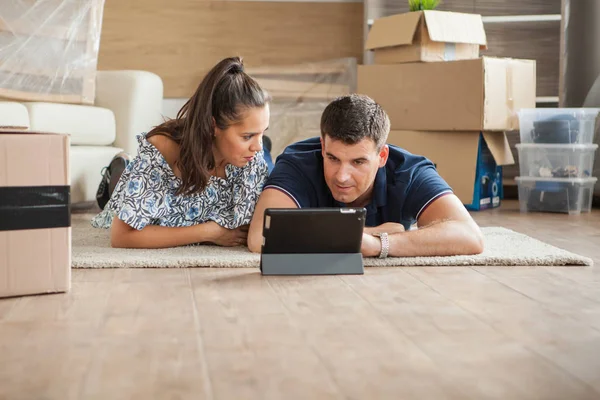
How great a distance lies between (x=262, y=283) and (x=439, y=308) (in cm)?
42

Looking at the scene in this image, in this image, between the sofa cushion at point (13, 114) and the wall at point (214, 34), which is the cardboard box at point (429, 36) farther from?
the sofa cushion at point (13, 114)

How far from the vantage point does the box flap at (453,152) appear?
365 centimetres

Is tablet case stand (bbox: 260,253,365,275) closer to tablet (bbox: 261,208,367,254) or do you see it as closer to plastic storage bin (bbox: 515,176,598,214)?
tablet (bbox: 261,208,367,254)

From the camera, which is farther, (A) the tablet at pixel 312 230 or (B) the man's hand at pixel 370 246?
(B) the man's hand at pixel 370 246

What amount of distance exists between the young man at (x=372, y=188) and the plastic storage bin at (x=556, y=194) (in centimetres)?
154

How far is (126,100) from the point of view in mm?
3668

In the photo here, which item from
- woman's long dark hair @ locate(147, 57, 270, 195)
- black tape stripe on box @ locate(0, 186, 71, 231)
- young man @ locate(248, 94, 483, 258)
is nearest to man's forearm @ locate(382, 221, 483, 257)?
young man @ locate(248, 94, 483, 258)

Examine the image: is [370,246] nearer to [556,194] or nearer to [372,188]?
[372,188]

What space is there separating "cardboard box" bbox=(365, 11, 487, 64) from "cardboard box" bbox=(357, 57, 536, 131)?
0.21 feet

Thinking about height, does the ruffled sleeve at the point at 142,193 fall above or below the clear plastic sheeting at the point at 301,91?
below

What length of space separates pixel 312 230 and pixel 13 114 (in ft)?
5.78

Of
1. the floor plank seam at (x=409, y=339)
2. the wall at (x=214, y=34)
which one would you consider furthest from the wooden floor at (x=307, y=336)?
the wall at (x=214, y=34)

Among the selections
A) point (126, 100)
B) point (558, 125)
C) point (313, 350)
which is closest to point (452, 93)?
point (558, 125)

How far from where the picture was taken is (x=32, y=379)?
1081 millimetres
